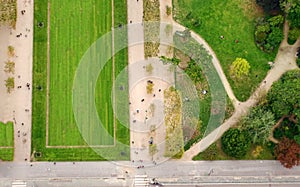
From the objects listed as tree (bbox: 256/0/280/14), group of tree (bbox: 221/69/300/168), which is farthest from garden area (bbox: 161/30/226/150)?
tree (bbox: 256/0/280/14)

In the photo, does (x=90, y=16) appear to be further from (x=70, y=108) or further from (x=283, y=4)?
(x=283, y=4)

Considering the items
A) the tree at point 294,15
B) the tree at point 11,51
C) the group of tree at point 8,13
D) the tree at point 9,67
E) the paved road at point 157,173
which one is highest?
the group of tree at point 8,13

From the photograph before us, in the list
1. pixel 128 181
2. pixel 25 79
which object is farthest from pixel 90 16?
pixel 128 181

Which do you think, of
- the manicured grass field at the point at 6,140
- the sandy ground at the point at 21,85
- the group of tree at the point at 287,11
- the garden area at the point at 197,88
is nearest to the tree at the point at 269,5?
the group of tree at the point at 287,11

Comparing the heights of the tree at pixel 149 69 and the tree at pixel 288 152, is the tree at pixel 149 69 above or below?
above

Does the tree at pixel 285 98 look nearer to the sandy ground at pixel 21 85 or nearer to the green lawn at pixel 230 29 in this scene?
the green lawn at pixel 230 29

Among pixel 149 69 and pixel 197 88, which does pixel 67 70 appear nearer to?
pixel 149 69

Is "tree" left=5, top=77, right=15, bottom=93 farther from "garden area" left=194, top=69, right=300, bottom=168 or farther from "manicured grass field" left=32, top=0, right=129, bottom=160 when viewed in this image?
"garden area" left=194, top=69, right=300, bottom=168
